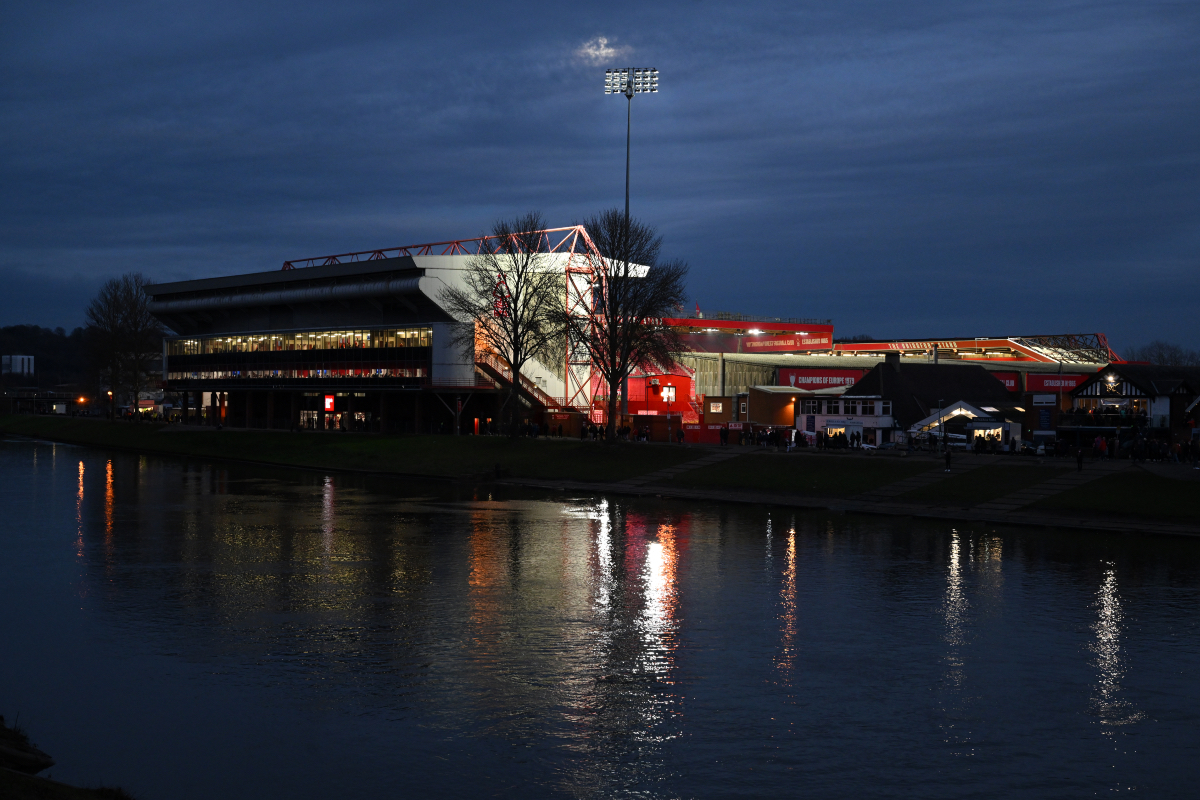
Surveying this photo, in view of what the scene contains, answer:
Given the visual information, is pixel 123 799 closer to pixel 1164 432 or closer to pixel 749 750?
pixel 749 750

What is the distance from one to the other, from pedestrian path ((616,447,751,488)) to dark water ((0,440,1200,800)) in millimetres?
21604

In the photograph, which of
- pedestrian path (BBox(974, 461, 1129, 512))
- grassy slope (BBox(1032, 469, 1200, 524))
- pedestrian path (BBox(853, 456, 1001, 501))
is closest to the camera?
grassy slope (BBox(1032, 469, 1200, 524))

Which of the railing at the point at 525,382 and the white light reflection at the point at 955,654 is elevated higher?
the railing at the point at 525,382

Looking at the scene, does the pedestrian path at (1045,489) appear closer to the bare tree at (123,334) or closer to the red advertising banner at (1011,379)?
the red advertising banner at (1011,379)

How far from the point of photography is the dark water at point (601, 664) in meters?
13.3

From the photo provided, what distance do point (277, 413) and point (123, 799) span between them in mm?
112057

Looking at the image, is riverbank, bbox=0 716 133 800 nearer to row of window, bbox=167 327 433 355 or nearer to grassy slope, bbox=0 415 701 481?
grassy slope, bbox=0 415 701 481

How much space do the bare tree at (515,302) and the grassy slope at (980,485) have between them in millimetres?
34490

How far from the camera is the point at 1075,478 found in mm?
47031

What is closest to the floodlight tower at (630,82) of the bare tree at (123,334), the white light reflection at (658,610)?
the white light reflection at (658,610)

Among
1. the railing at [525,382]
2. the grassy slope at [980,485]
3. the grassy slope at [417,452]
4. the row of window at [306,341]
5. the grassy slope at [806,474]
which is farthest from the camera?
the row of window at [306,341]

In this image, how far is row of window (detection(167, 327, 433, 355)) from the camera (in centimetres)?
9538

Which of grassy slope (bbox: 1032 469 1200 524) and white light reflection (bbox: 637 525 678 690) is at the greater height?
grassy slope (bbox: 1032 469 1200 524)

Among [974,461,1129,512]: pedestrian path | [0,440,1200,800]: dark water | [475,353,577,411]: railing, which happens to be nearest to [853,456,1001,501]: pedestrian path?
[974,461,1129,512]: pedestrian path
